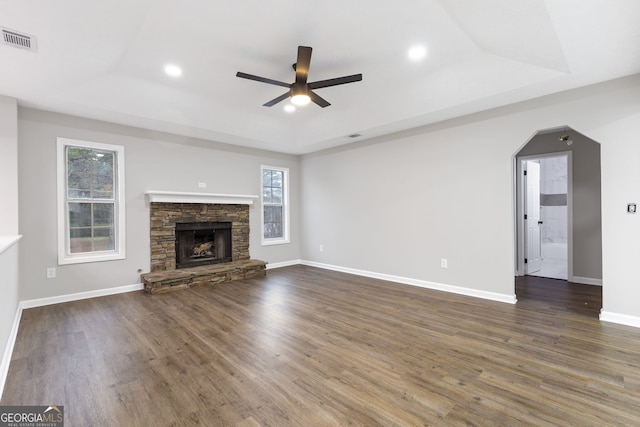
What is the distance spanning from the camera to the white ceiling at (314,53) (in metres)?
2.44

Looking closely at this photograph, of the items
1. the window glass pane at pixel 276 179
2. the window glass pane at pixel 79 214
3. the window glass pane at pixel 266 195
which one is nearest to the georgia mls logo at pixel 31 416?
the window glass pane at pixel 79 214

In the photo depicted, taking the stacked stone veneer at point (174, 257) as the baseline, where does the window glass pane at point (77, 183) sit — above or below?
above

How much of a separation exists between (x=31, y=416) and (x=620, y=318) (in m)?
5.17

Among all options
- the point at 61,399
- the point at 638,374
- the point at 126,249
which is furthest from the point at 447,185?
the point at 126,249

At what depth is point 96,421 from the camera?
5.75 feet

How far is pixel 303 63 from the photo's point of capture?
2977 millimetres

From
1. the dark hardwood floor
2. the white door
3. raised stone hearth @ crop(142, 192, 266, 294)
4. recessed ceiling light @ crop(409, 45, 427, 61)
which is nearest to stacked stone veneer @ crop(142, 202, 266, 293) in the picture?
raised stone hearth @ crop(142, 192, 266, 294)

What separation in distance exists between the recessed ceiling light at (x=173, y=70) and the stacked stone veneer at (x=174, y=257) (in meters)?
2.16

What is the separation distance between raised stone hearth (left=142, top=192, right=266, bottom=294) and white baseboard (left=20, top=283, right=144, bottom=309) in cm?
24

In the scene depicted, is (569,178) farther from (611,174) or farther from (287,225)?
(287,225)

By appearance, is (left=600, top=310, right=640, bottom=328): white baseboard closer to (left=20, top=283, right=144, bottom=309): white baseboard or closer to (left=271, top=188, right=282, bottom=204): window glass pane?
(left=271, top=188, right=282, bottom=204): window glass pane

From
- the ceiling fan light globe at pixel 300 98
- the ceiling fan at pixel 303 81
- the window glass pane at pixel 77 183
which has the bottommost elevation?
the window glass pane at pixel 77 183

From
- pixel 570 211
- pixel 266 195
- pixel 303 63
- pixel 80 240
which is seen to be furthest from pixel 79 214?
pixel 570 211

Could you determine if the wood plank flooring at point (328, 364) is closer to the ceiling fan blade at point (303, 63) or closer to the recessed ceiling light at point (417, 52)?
the ceiling fan blade at point (303, 63)
